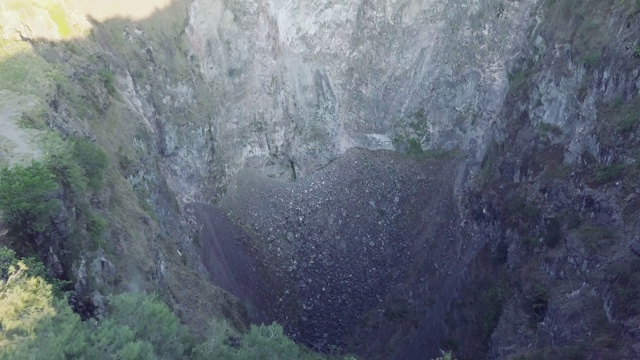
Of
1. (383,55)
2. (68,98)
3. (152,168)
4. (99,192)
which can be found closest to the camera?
(99,192)

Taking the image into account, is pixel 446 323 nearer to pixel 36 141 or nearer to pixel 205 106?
pixel 205 106

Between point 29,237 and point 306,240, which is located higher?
point 306,240

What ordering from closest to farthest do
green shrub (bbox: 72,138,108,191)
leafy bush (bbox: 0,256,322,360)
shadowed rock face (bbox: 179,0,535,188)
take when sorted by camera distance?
leafy bush (bbox: 0,256,322,360) → green shrub (bbox: 72,138,108,191) → shadowed rock face (bbox: 179,0,535,188)

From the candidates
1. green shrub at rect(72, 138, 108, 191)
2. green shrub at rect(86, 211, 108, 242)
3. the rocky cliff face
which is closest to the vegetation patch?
the rocky cliff face

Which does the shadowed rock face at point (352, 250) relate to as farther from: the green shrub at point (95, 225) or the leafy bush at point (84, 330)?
the leafy bush at point (84, 330)

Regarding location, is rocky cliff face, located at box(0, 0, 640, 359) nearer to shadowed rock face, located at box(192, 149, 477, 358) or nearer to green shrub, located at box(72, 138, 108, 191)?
shadowed rock face, located at box(192, 149, 477, 358)

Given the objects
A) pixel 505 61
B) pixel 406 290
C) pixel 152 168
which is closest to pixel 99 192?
pixel 152 168
